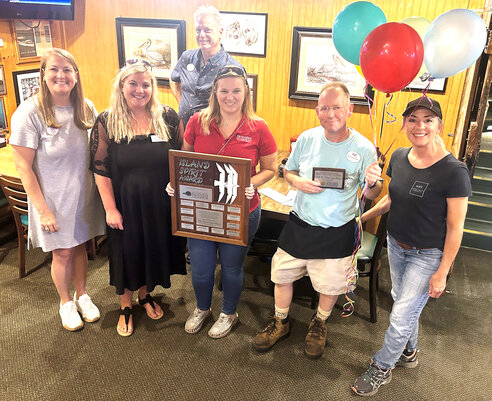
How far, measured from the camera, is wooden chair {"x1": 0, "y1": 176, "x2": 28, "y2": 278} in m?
2.87

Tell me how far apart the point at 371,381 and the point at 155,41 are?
3.32 meters

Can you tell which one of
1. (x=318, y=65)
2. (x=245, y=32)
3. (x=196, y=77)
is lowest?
(x=196, y=77)

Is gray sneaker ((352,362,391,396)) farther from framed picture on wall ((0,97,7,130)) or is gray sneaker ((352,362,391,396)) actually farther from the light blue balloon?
framed picture on wall ((0,97,7,130))

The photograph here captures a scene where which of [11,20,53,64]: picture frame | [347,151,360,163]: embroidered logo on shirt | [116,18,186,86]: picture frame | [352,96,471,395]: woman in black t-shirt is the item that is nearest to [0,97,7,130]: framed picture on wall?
[11,20,53,64]: picture frame

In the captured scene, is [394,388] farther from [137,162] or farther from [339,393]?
[137,162]

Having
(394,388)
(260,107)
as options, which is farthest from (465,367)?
(260,107)

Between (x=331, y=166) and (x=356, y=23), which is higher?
(x=356, y=23)

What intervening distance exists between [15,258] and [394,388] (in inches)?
116

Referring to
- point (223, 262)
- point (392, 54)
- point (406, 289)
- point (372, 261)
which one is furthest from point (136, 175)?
point (372, 261)

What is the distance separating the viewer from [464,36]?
178 centimetres

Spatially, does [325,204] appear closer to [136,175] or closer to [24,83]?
[136,175]

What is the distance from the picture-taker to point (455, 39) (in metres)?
1.79

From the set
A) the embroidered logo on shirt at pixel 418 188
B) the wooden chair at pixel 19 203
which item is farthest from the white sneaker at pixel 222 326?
the wooden chair at pixel 19 203

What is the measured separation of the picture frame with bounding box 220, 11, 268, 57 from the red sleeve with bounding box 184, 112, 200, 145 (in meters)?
1.71
